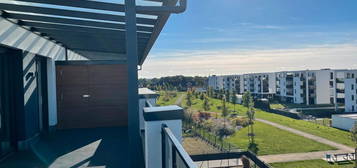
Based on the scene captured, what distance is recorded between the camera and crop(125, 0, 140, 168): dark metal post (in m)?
2.56

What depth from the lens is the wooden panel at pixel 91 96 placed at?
7148 mm

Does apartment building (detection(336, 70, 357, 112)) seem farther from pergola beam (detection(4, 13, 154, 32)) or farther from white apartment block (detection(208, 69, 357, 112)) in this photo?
pergola beam (detection(4, 13, 154, 32))

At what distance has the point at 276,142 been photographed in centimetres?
2128

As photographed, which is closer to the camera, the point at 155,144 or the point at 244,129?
the point at 155,144

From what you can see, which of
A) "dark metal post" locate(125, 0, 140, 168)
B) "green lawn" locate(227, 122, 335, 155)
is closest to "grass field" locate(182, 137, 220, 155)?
"green lawn" locate(227, 122, 335, 155)

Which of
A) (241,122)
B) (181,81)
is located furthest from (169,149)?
(181,81)

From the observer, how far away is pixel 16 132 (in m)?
5.11

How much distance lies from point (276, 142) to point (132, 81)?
20.8 meters

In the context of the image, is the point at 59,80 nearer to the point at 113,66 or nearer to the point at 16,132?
the point at 113,66

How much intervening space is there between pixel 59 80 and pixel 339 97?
42.8 metres

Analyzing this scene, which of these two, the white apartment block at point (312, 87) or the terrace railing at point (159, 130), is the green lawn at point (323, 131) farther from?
the terrace railing at point (159, 130)

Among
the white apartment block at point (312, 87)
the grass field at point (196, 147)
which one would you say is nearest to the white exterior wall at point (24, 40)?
the grass field at point (196, 147)

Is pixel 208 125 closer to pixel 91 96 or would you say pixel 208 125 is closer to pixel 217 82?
pixel 91 96

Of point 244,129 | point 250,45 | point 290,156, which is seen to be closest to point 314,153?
point 290,156
